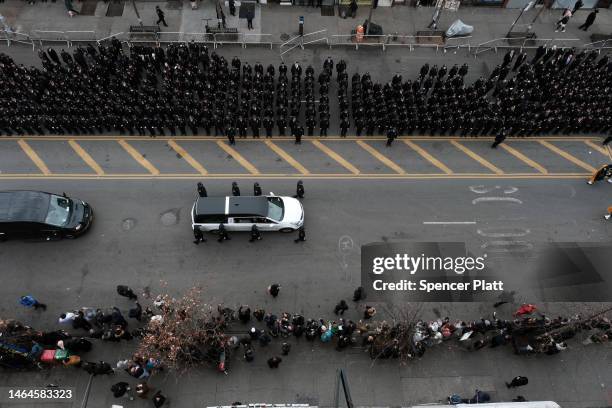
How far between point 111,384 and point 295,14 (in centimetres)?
2316

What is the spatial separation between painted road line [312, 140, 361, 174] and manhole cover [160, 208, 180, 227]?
24.9 feet

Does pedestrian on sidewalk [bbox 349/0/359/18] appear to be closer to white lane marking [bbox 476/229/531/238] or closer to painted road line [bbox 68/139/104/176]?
white lane marking [bbox 476/229/531/238]

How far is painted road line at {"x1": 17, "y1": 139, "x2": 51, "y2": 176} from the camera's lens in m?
20.3

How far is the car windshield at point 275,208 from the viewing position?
1808 cm

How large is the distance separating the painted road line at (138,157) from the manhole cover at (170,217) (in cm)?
231

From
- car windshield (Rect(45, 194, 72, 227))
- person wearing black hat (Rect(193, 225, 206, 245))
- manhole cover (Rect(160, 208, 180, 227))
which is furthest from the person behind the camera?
manhole cover (Rect(160, 208, 180, 227))

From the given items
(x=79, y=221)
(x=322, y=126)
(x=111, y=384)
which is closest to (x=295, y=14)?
(x=322, y=126)

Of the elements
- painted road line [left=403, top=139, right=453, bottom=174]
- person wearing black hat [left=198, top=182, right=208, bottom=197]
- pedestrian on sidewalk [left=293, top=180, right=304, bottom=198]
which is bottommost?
person wearing black hat [left=198, top=182, right=208, bottom=197]

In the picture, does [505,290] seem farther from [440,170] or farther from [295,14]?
[295,14]

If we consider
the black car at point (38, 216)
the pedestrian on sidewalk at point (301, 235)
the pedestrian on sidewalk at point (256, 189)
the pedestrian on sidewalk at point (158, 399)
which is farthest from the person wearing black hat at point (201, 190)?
the pedestrian on sidewalk at point (158, 399)

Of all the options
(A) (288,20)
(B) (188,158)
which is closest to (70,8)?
(A) (288,20)

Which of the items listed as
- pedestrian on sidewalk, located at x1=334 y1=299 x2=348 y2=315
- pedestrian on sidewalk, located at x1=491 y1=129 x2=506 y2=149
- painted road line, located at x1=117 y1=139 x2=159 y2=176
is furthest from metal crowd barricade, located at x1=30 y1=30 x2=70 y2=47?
pedestrian on sidewalk, located at x1=491 y1=129 x2=506 y2=149

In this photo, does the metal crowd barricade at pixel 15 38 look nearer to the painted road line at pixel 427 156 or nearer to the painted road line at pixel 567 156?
the painted road line at pixel 427 156

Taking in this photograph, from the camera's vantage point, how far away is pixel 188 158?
20984 mm
